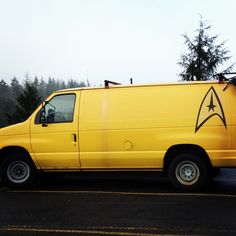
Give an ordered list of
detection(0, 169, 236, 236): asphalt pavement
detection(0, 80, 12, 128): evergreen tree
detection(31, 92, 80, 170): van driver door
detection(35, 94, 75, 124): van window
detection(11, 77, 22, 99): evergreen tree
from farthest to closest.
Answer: detection(11, 77, 22, 99): evergreen tree, detection(0, 80, 12, 128): evergreen tree, detection(35, 94, 75, 124): van window, detection(31, 92, 80, 170): van driver door, detection(0, 169, 236, 236): asphalt pavement

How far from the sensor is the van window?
1042 centimetres

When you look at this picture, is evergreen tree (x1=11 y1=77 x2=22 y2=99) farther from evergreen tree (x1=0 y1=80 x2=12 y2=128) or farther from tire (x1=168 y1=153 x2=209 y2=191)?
tire (x1=168 y1=153 x2=209 y2=191)

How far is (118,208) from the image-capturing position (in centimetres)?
817

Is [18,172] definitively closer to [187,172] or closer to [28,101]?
[187,172]

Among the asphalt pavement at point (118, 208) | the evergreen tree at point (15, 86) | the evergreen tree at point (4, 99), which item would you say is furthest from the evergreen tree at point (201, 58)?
the evergreen tree at point (15, 86)

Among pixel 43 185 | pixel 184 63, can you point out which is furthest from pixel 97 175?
pixel 184 63

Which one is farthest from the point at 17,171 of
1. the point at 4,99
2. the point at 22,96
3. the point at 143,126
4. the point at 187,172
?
the point at 4,99

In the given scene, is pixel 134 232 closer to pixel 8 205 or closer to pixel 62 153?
pixel 8 205

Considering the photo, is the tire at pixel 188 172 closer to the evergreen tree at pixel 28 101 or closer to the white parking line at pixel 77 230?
the white parking line at pixel 77 230

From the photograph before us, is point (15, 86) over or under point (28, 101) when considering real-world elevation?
over

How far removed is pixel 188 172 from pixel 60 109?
9.72ft

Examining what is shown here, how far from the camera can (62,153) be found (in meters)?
10.4

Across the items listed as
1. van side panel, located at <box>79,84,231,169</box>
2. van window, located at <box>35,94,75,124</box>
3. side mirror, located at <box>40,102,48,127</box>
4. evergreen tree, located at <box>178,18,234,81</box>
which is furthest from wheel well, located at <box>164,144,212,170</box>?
evergreen tree, located at <box>178,18,234,81</box>

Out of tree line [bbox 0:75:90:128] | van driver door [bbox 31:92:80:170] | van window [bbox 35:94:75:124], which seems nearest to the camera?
van driver door [bbox 31:92:80:170]
